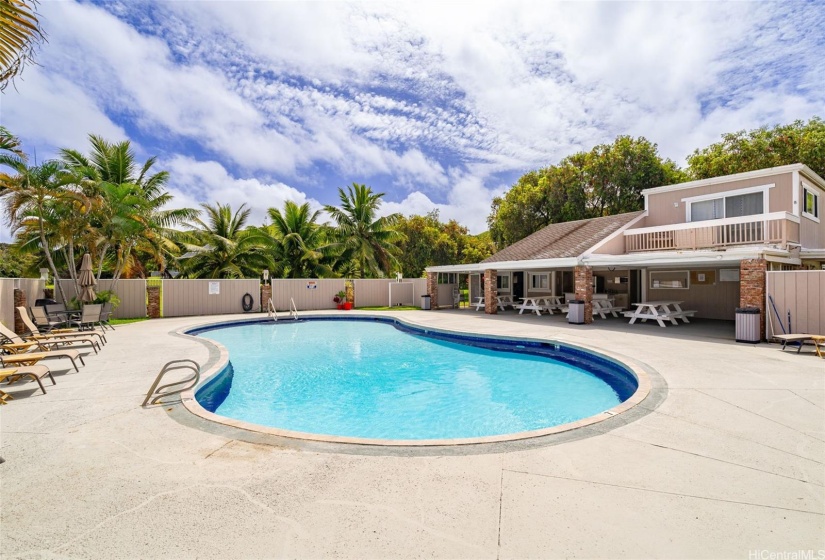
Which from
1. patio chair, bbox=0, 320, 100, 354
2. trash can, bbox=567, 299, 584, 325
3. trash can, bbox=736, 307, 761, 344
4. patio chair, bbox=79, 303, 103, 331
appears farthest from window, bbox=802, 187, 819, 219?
patio chair, bbox=79, 303, 103, 331

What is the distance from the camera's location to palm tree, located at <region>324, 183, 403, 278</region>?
25.2 metres

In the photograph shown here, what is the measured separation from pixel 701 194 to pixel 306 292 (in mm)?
19219

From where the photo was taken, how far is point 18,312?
11.0m

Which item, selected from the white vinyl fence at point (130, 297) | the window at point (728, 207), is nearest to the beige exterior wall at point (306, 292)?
the white vinyl fence at point (130, 297)

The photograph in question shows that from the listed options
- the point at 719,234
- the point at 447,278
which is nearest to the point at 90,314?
the point at 447,278

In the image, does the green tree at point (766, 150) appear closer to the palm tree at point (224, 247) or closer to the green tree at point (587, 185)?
the green tree at point (587, 185)

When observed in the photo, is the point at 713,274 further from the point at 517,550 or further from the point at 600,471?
the point at 517,550

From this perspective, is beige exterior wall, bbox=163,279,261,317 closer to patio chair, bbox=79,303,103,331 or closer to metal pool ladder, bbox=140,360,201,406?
patio chair, bbox=79,303,103,331

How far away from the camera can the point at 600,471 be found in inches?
134

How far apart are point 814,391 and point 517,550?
6.27 metres

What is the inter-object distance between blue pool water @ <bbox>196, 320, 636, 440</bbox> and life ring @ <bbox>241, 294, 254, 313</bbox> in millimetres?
7630

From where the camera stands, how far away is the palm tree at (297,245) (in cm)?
2420

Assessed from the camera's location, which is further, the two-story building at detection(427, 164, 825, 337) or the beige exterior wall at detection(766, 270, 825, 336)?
→ the two-story building at detection(427, 164, 825, 337)

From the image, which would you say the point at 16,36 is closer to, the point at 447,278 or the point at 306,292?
the point at 306,292
